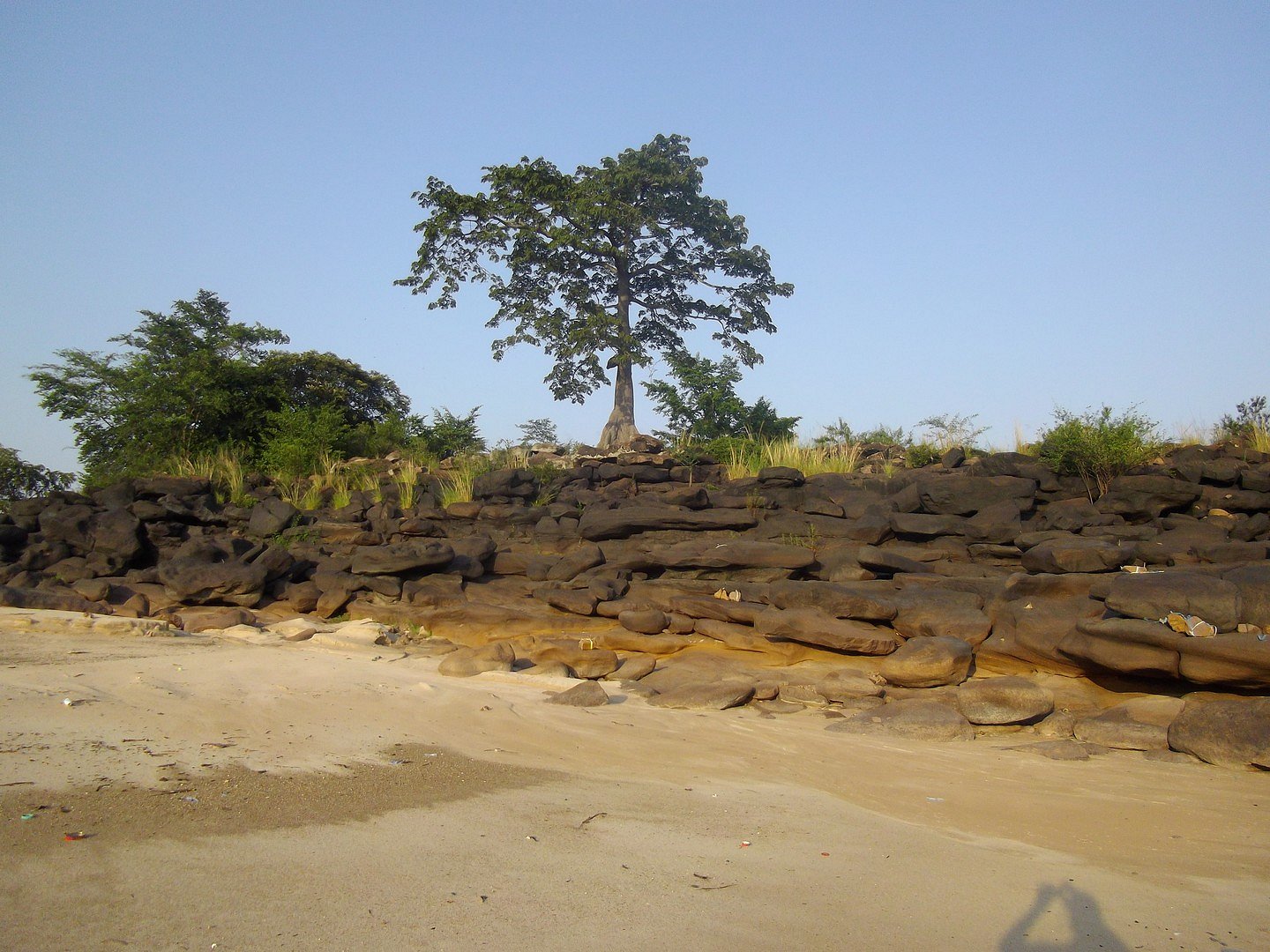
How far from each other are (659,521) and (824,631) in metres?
4.58

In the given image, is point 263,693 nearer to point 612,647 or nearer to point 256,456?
point 612,647

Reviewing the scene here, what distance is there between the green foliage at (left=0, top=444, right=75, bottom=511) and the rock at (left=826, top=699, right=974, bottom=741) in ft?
58.8

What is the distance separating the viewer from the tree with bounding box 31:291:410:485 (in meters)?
19.3

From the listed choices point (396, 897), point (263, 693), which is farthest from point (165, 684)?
point (396, 897)

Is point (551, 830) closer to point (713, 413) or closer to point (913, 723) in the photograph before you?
point (913, 723)

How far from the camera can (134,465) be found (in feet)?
62.1

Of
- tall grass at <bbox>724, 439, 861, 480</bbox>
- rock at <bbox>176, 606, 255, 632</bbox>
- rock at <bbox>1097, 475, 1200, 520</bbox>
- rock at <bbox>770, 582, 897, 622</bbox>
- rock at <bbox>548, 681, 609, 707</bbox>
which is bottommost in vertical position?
rock at <bbox>548, 681, 609, 707</bbox>

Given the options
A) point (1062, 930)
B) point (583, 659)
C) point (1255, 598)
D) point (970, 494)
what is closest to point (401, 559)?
point (583, 659)

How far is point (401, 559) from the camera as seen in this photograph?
13.3 meters

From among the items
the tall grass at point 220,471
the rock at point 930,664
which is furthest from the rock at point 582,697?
the tall grass at point 220,471

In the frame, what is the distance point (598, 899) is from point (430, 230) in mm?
21638

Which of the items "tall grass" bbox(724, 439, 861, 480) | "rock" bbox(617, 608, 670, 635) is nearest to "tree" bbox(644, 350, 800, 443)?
"tall grass" bbox(724, 439, 861, 480)

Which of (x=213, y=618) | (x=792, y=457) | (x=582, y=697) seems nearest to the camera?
(x=582, y=697)

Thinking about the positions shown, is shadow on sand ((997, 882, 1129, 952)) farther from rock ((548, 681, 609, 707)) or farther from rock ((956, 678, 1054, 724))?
rock ((548, 681, 609, 707))
